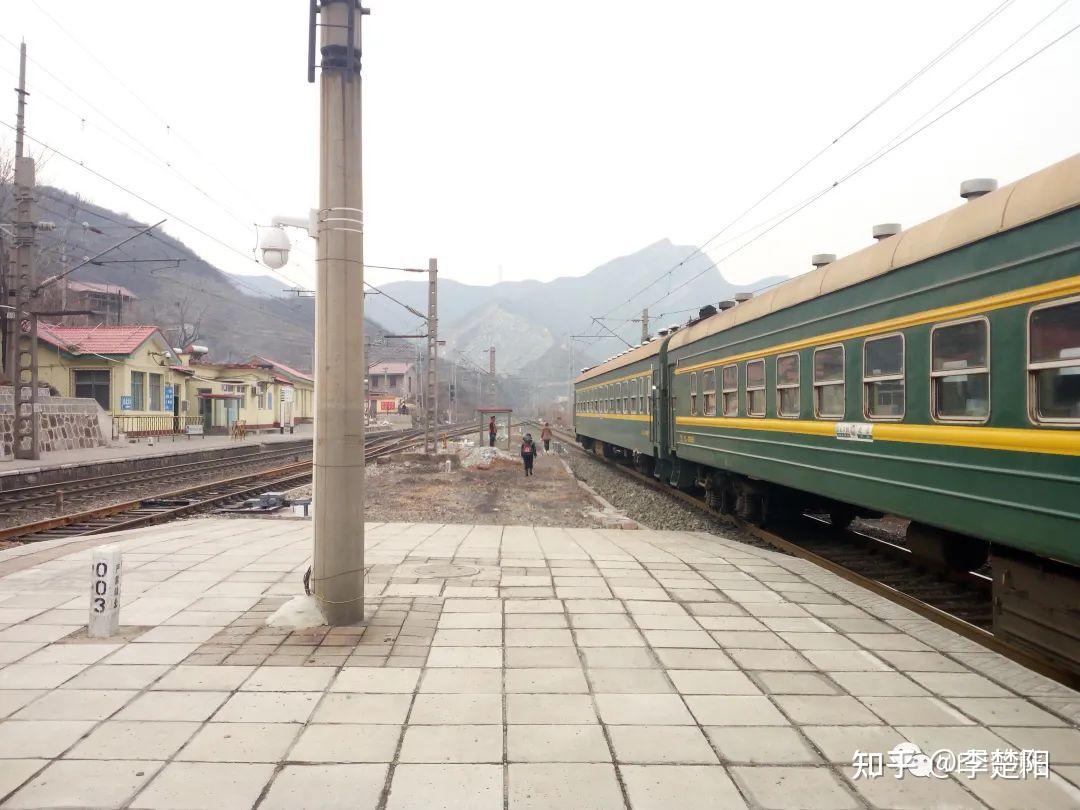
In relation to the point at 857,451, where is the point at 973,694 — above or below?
below

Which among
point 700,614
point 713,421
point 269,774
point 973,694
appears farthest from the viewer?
point 713,421

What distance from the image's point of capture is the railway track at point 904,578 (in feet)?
17.1

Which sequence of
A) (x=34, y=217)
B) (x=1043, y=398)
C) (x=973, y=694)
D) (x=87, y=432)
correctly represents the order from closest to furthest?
(x=973, y=694), (x=1043, y=398), (x=34, y=217), (x=87, y=432)

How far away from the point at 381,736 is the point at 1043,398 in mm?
4456

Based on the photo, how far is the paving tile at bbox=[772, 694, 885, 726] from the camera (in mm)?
3744

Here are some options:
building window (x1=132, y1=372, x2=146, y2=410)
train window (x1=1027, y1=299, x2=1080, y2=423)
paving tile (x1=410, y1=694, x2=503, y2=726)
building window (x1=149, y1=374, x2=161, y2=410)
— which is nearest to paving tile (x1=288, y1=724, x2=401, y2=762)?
paving tile (x1=410, y1=694, x2=503, y2=726)

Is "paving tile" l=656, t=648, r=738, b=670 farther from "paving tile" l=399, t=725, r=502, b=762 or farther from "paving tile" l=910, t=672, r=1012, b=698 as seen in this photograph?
"paving tile" l=399, t=725, r=502, b=762

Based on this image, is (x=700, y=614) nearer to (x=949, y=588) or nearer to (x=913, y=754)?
(x=913, y=754)

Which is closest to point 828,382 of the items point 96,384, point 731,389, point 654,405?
point 731,389

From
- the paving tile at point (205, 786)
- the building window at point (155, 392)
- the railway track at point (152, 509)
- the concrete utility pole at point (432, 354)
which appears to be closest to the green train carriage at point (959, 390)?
the paving tile at point (205, 786)

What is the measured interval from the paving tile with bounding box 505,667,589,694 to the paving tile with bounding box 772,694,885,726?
1.12 m

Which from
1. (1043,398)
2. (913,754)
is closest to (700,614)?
(913,754)

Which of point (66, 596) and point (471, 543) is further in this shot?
point (471, 543)

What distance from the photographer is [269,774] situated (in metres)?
3.14
